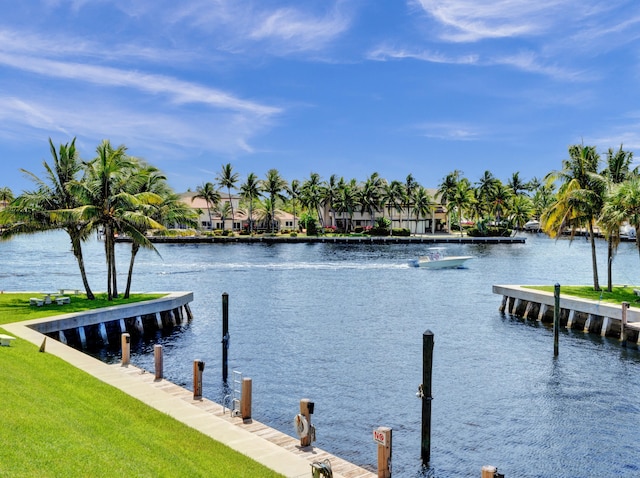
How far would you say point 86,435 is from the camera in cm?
1217

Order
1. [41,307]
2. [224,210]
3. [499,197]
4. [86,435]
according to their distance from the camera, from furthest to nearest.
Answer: [224,210], [499,197], [41,307], [86,435]

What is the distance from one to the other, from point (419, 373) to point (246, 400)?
12.0 meters

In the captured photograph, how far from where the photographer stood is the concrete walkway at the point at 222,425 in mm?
14258

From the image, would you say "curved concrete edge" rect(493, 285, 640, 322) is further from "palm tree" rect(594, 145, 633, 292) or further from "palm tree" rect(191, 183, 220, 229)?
"palm tree" rect(191, 183, 220, 229)

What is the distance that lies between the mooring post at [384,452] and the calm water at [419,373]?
2.70 meters

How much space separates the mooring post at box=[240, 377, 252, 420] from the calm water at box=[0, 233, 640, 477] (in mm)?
3062

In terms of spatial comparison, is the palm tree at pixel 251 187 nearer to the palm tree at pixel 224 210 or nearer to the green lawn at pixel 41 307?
the palm tree at pixel 224 210

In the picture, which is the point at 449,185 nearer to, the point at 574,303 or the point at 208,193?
the point at 208,193

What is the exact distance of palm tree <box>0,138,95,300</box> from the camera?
116 ft

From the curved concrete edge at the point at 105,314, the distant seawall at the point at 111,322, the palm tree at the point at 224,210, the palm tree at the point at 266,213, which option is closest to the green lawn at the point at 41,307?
the curved concrete edge at the point at 105,314

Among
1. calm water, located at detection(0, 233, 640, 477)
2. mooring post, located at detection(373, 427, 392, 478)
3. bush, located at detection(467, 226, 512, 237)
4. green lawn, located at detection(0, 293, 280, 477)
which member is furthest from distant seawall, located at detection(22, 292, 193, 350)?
bush, located at detection(467, 226, 512, 237)

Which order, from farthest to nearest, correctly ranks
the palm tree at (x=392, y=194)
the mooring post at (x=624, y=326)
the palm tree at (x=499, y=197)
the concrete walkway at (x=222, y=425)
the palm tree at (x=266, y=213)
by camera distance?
the palm tree at (x=266, y=213)
the palm tree at (x=499, y=197)
the palm tree at (x=392, y=194)
the mooring post at (x=624, y=326)
the concrete walkway at (x=222, y=425)

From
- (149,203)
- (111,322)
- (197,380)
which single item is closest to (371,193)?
(149,203)

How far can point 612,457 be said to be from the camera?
18203 millimetres
